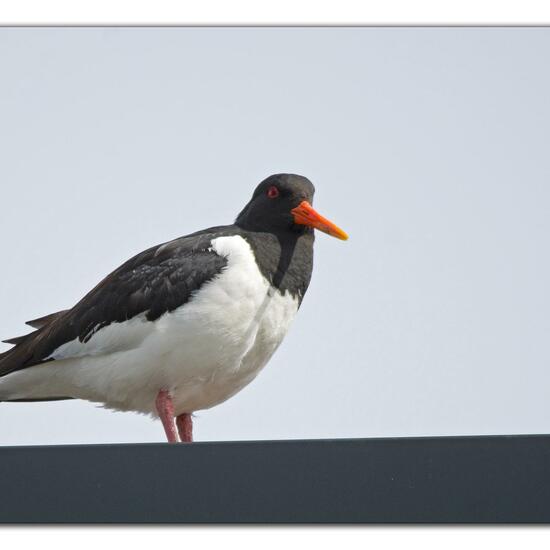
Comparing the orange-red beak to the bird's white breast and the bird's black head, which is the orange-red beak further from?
the bird's white breast

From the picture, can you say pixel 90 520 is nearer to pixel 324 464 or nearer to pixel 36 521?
pixel 36 521

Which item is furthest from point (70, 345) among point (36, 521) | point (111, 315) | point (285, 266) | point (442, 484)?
point (442, 484)

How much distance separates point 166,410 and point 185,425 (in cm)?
68

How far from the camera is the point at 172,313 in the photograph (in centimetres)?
643

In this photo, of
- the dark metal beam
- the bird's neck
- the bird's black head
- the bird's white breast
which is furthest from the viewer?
the bird's black head

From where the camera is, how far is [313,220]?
6879 millimetres

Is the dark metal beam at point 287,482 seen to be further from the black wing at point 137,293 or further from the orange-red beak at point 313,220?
the orange-red beak at point 313,220

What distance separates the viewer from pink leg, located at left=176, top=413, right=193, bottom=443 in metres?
7.33

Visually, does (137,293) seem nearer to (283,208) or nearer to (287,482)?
(283,208)

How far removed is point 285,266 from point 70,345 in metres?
1.41

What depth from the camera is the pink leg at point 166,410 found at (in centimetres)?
668

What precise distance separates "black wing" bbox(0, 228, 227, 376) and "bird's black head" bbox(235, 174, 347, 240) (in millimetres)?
349

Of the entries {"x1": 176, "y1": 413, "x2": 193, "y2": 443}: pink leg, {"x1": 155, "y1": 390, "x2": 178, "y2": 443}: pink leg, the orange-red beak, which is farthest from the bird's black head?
{"x1": 176, "y1": 413, "x2": 193, "y2": 443}: pink leg

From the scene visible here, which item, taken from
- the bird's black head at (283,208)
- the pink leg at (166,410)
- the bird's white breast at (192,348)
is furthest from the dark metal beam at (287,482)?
the bird's black head at (283,208)
